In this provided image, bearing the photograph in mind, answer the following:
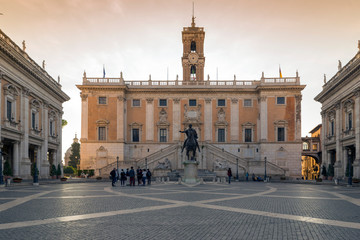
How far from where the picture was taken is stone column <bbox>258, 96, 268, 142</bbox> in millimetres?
58281

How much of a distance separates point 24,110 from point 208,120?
99.4 ft

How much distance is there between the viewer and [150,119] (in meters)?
60.2

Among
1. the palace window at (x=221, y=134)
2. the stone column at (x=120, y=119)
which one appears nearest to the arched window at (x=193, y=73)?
the palace window at (x=221, y=134)

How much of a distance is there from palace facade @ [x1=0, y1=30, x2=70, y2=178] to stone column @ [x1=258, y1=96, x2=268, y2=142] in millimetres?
30834

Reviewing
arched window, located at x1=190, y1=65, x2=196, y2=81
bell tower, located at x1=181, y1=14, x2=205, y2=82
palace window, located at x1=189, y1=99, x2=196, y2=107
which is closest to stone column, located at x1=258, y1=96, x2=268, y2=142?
palace window, located at x1=189, y1=99, x2=196, y2=107

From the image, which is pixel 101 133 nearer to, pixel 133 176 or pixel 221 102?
pixel 221 102

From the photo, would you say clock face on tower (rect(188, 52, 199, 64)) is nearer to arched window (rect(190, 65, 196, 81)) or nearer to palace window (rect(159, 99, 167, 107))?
arched window (rect(190, 65, 196, 81))

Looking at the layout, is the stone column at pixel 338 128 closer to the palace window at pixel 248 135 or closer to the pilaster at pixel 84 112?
the palace window at pixel 248 135

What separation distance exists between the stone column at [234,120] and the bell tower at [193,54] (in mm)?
8148

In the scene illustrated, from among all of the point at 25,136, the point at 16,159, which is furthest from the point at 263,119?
the point at 16,159

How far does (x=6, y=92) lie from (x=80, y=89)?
85.6 ft

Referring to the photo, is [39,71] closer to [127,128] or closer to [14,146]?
[14,146]

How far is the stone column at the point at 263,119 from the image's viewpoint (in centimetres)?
5828

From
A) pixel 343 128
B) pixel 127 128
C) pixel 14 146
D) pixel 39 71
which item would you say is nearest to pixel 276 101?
pixel 343 128
